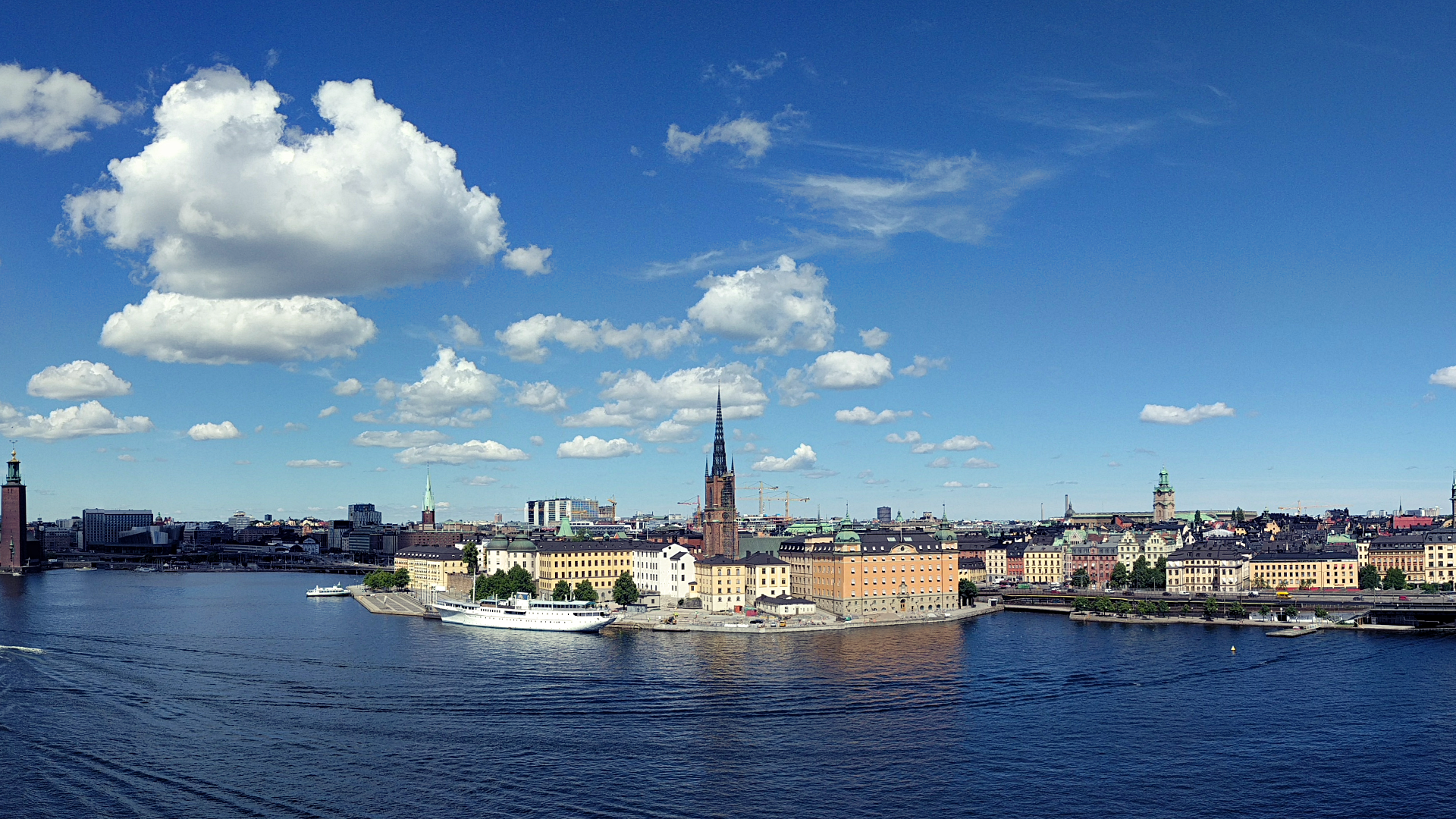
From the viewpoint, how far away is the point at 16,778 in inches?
1679

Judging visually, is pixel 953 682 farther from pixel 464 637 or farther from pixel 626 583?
pixel 626 583

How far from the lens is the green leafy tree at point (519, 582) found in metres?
104

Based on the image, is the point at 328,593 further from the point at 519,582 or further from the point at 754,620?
the point at 754,620

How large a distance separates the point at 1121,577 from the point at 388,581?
3378 inches

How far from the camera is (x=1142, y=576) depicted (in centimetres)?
12738

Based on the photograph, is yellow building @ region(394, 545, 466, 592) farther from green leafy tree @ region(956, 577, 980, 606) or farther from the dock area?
green leafy tree @ region(956, 577, 980, 606)

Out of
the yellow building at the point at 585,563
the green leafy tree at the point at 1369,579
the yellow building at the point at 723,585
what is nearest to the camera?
the yellow building at the point at 723,585

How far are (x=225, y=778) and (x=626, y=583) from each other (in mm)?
65348

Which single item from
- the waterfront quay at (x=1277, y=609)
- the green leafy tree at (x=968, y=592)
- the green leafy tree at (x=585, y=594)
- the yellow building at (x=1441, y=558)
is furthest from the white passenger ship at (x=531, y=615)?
the yellow building at (x=1441, y=558)

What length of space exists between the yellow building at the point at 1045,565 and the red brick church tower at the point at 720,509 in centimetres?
4247

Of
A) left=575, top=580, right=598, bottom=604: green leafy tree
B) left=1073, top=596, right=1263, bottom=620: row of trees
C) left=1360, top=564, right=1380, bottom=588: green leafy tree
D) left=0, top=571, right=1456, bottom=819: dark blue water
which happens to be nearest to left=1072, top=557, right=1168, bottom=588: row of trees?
left=1073, top=596, right=1263, bottom=620: row of trees

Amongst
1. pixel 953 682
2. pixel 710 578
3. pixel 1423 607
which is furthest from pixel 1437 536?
pixel 953 682

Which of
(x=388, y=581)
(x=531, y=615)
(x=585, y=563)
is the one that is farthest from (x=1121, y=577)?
(x=388, y=581)

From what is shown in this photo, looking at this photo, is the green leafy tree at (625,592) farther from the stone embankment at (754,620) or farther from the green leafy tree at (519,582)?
the green leafy tree at (519,582)
